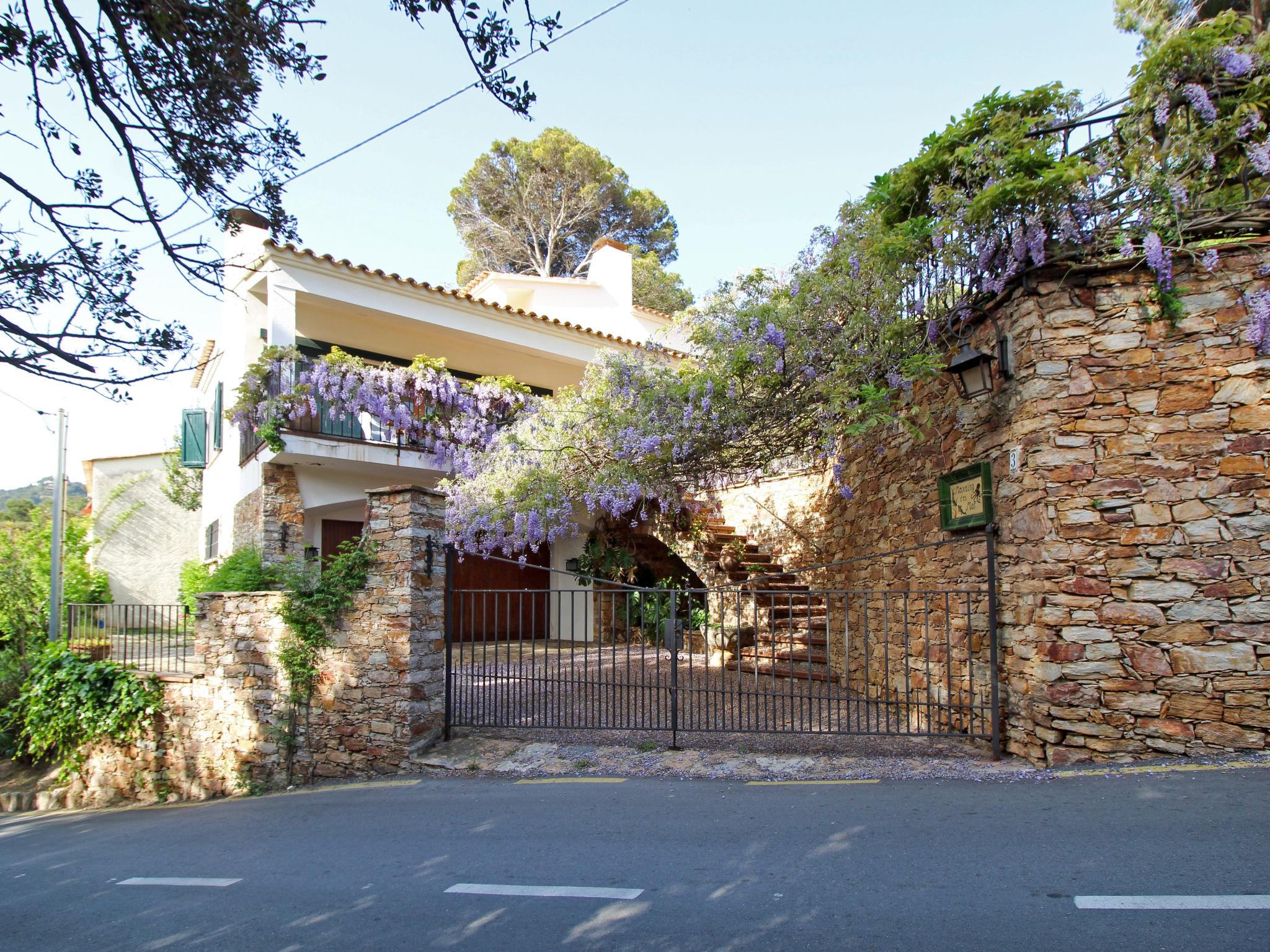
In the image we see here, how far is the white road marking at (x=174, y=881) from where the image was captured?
4488mm

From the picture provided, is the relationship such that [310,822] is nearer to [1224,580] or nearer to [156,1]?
[156,1]

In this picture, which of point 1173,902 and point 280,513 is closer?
point 1173,902

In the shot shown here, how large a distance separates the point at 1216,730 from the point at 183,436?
55.4 feet

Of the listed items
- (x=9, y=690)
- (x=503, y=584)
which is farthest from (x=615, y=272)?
(x=9, y=690)

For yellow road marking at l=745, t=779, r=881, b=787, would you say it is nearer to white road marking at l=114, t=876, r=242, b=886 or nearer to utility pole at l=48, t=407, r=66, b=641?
white road marking at l=114, t=876, r=242, b=886

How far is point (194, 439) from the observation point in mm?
15578

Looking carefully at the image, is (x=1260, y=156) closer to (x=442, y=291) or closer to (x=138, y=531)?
(x=442, y=291)

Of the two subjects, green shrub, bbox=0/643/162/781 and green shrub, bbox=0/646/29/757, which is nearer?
green shrub, bbox=0/643/162/781

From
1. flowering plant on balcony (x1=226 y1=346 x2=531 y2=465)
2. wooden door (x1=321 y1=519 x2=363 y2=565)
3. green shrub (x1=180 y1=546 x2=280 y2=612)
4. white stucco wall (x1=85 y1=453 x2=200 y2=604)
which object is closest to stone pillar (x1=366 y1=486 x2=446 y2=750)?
green shrub (x1=180 y1=546 x2=280 y2=612)

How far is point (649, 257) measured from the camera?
24406 mm

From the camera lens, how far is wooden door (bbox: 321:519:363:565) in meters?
11.7

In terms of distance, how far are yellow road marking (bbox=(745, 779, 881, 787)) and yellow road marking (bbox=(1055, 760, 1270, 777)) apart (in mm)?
1243

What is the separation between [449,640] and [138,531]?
49.9ft

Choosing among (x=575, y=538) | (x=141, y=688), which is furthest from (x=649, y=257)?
(x=141, y=688)
